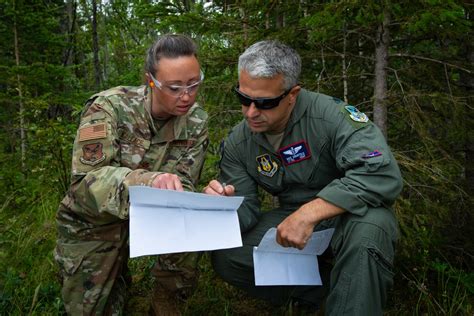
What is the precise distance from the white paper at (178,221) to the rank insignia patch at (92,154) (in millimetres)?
512

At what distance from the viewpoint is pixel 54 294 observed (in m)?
2.63

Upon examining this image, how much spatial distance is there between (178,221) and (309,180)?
0.90 m

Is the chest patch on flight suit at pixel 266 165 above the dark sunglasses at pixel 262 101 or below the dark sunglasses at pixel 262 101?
below

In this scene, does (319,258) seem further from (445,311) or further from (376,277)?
(445,311)

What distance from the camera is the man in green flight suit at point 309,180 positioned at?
71.4 inches

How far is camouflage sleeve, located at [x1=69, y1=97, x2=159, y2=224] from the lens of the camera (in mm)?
1859

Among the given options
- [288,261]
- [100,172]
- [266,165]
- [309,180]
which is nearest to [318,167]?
[309,180]

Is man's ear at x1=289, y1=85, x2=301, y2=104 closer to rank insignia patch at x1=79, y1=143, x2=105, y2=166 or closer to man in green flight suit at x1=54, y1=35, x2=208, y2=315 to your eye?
man in green flight suit at x1=54, y1=35, x2=208, y2=315

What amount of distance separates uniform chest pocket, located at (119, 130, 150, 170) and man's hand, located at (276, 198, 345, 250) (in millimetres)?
922

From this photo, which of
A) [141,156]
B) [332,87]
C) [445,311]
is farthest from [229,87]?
[445,311]

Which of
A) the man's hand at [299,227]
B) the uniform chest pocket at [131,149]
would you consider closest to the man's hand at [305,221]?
the man's hand at [299,227]

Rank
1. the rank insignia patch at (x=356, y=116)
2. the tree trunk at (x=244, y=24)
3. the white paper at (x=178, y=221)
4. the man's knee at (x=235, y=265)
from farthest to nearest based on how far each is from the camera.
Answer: the tree trunk at (x=244, y=24), the man's knee at (x=235, y=265), the rank insignia patch at (x=356, y=116), the white paper at (x=178, y=221)

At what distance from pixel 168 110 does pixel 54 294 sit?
1449mm

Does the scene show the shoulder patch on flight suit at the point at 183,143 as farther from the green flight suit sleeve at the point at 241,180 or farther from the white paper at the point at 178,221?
the white paper at the point at 178,221
